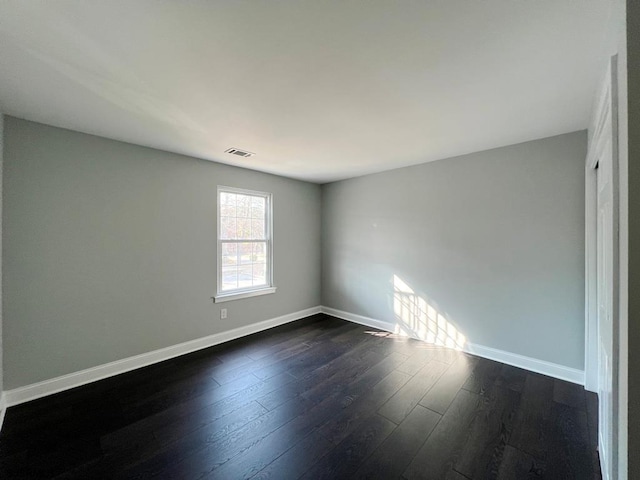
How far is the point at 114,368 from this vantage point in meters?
2.55

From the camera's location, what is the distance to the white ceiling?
1146mm

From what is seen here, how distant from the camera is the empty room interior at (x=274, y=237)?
3.97 feet

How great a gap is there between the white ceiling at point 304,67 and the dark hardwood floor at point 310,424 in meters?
2.38

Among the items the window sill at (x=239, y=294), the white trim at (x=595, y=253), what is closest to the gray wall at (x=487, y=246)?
the white trim at (x=595, y=253)

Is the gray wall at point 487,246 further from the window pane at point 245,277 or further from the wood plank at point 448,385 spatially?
the window pane at point 245,277

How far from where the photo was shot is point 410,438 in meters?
1.73

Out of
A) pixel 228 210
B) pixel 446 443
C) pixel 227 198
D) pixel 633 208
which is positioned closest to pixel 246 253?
pixel 228 210

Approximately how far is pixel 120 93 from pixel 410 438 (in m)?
3.13

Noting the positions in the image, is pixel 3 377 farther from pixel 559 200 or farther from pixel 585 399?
pixel 559 200

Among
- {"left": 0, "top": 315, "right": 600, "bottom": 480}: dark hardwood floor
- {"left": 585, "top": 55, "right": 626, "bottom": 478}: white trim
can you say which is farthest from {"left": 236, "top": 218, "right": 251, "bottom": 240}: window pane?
{"left": 585, "top": 55, "right": 626, "bottom": 478}: white trim

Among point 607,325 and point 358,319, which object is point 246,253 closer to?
point 358,319

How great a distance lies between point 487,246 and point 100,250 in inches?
162

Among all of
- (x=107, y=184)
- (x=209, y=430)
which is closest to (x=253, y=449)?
(x=209, y=430)

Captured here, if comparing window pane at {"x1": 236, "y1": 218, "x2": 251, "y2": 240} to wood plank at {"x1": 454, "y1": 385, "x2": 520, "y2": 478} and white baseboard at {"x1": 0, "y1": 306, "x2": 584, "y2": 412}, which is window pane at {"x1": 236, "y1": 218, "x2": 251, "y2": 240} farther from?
wood plank at {"x1": 454, "y1": 385, "x2": 520, "y2": 478}
